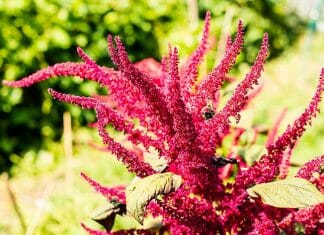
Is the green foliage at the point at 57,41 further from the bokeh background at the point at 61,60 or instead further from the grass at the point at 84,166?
the grass at the point at 84,166

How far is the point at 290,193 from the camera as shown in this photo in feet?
3.55

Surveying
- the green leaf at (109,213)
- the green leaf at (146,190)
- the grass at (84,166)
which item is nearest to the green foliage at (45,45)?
the grass at (84,166)

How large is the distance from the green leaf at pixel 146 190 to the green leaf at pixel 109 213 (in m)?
0.24

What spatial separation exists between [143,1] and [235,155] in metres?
4.54

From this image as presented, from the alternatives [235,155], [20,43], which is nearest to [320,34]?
[20,43]

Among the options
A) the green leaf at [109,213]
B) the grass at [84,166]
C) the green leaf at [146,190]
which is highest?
the grass at [84,166]

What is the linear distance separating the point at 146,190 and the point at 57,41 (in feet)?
13.9

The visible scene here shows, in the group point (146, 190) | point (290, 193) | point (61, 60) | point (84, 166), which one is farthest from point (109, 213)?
point (61, 60)

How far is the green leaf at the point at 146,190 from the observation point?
103 centimetres

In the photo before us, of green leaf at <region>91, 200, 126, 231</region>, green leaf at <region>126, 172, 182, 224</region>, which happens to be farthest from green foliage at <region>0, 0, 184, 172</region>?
green leaf at <region>126, 172, 182, 224</region>

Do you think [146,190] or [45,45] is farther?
[45,45]

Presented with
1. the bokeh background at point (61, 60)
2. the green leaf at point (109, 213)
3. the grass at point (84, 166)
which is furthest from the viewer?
the bokeh background at point (61, 60)

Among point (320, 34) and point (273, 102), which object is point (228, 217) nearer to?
point (273, 102)

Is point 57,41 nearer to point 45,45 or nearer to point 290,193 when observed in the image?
point 45,45
